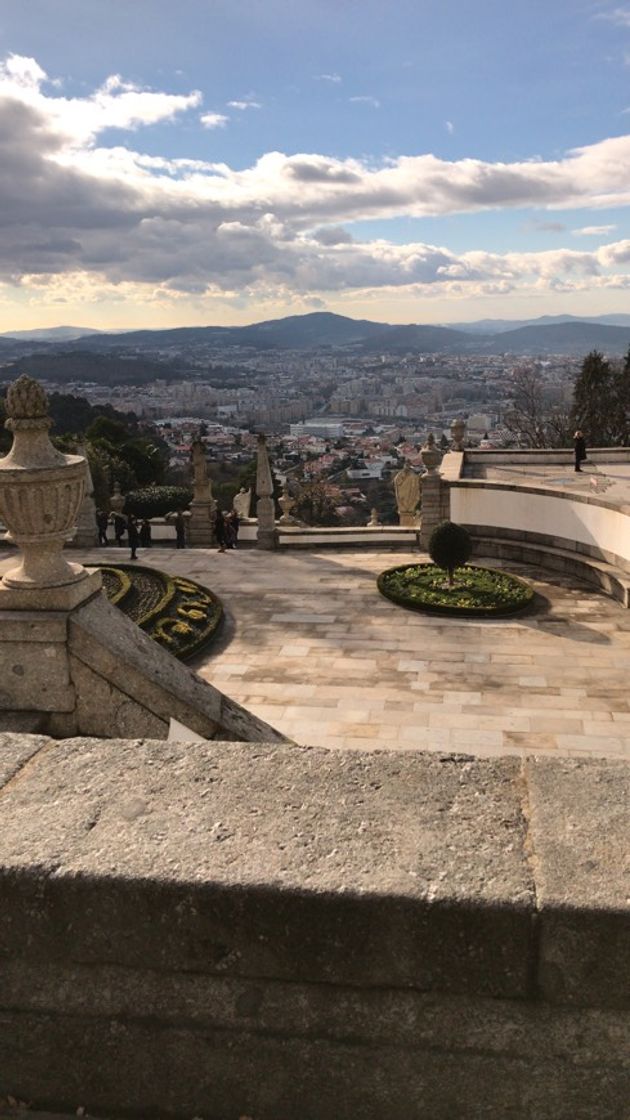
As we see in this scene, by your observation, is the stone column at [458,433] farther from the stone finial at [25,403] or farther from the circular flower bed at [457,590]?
the stone finial at [25,403]

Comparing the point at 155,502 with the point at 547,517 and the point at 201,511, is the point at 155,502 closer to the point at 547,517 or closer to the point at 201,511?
the point at 201,511

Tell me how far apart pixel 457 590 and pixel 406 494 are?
9.50 metres

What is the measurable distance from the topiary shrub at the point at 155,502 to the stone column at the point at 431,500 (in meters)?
16.1

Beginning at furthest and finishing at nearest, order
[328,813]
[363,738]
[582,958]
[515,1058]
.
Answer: [363,738] < [328,813] < [515,1058] < [582,958]

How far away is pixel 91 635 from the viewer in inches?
159

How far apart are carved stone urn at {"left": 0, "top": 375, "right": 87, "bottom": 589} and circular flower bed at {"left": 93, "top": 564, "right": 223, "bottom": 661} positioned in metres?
7.51

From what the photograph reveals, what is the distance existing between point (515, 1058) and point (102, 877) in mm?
1225

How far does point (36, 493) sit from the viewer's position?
4062mm

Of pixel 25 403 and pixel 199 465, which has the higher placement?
pixel 25 403

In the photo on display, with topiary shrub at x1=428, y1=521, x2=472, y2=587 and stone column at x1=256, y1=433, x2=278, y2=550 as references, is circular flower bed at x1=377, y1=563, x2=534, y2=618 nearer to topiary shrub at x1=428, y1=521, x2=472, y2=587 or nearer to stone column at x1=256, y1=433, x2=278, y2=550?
topiary shrub at x1=428, y1=521, x2=472, y2=587

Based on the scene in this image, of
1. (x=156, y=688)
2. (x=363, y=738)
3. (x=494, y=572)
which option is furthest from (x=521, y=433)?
(x=156, y=688)

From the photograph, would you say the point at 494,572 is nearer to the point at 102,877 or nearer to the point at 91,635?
the point at 91,635

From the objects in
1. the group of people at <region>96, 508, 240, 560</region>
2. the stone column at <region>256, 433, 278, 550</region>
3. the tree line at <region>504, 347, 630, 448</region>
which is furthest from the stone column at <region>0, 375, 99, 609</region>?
the tree line at <region>504, 347, 630, 448</region>

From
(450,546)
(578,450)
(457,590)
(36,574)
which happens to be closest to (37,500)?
(36,574)
